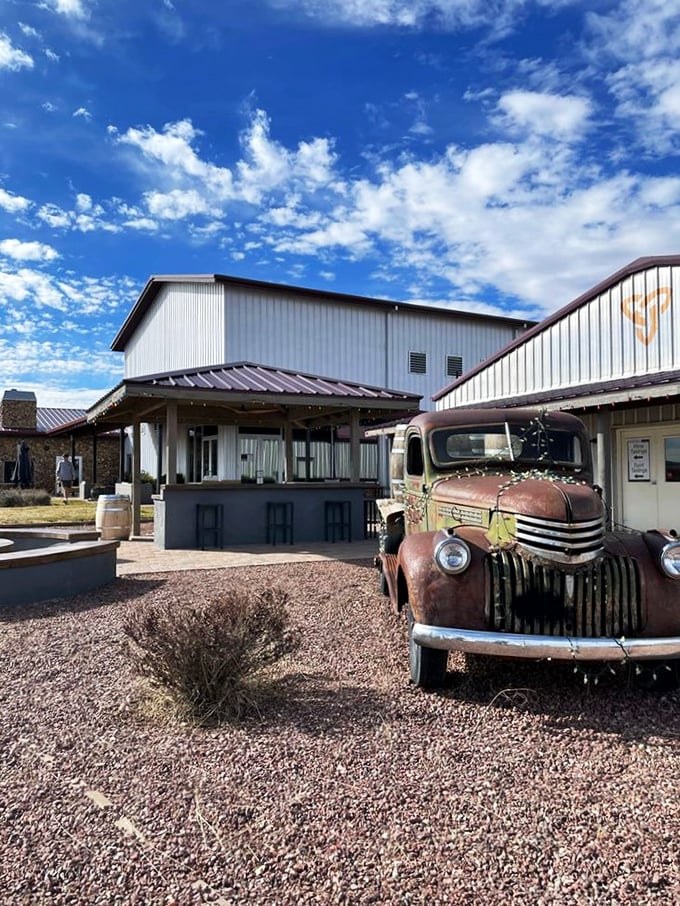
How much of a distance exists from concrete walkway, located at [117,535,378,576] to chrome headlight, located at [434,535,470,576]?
19.4 ft

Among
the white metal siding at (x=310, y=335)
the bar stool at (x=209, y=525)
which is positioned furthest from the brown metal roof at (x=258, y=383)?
the white metal siding at (x=310, y=335)

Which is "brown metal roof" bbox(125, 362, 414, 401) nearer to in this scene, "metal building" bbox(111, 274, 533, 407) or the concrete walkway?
the concrete walkway

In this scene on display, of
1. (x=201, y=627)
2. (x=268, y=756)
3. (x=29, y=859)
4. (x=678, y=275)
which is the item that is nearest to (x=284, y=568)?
(x=201, y=627)

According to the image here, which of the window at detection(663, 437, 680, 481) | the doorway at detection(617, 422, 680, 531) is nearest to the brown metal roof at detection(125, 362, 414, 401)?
the doorway at detection(617, 422, 680, 531)

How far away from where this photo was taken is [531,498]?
4.09 metres

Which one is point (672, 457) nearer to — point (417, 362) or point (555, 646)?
point (555, 646)

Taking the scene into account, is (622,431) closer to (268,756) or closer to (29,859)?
(268,756)

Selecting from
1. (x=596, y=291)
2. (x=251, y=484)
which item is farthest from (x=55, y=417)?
(x=596, y=291)

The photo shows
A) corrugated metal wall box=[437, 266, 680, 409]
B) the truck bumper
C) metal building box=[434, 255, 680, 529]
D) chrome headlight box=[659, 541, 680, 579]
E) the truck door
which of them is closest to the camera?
the truck bumper

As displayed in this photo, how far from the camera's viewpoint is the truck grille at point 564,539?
12.8 feet

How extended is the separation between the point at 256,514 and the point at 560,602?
895cm

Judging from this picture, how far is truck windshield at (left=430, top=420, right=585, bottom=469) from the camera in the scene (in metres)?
5.55

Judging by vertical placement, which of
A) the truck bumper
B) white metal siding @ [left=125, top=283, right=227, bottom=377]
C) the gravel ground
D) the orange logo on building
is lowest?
the gravel ground

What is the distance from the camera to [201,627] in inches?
159
